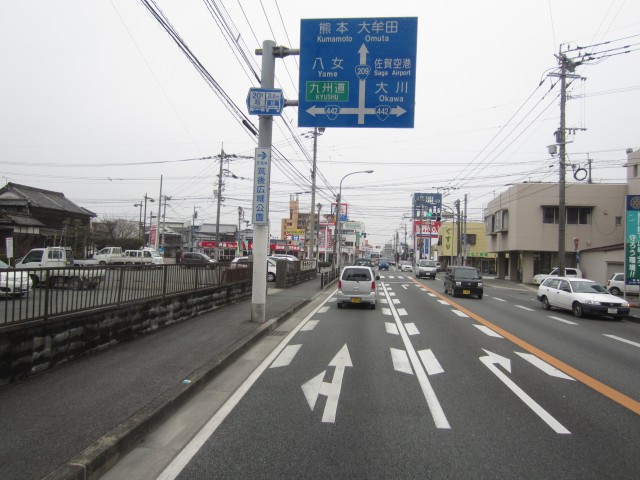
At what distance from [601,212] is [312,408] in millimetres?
41159

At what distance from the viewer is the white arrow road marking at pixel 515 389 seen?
495cm

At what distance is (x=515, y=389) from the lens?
632 centimetres

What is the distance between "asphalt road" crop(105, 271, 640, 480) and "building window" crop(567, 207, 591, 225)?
1304 inches

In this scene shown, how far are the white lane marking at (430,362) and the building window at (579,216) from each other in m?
36.2

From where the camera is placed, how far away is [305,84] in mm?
10695

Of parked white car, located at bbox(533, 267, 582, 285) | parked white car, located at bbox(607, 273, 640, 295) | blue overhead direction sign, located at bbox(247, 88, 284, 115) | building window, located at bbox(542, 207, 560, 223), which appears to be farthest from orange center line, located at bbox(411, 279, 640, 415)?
building window, located at bbox(542, 207, 560, 223)

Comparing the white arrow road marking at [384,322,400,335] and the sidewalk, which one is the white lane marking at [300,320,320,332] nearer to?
the white arrow road marking at [384,322,400,335]

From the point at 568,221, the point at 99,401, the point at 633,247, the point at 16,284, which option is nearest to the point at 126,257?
the point at 16,284

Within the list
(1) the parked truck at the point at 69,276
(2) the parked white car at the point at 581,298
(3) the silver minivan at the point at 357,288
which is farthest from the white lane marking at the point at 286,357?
(2) the parked white car at the point at 581,298

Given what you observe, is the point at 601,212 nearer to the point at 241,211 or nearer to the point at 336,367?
the point at 336,367

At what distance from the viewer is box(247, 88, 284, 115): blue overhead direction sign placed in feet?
36.0

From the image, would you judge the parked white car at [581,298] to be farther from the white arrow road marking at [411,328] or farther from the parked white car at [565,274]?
the parked white car at [565,274]

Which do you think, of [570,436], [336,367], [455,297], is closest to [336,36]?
[336,367]

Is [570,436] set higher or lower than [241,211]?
lower
